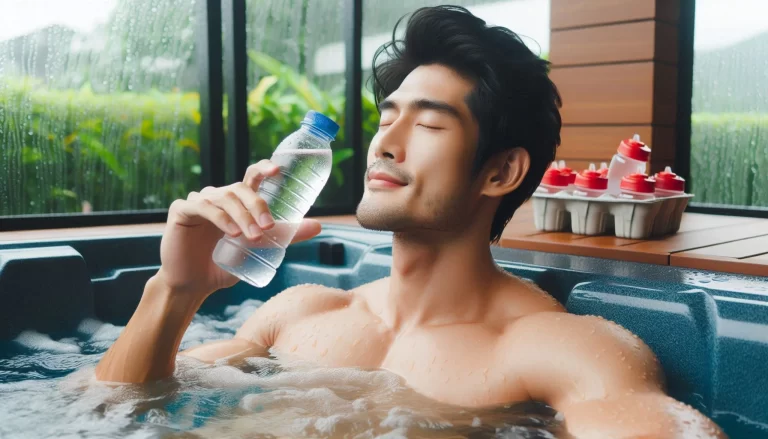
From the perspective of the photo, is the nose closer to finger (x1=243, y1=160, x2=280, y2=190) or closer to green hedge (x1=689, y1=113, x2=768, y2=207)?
finger (x1=243, y1=160, x2=280, y2=190)

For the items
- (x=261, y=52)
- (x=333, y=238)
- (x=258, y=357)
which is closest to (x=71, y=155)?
(x=261, y=52)

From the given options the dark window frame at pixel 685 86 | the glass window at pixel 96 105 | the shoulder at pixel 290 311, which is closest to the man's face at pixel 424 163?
the shoulder at pixel 290 311

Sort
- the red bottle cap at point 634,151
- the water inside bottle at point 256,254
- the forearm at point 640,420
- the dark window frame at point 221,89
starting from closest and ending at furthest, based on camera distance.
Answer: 1. the forearm at point 640,420
2. the water inside bottle at point 256,254
3. the red bottle cap at point 634,151
4. the dark window frame at point 221,89

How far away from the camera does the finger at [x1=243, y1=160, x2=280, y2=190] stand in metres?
1.31

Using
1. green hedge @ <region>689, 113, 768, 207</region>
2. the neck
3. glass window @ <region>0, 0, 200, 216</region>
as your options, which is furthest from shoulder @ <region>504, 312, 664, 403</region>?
green hedge @ <region>689, 113, 768, 207</region>

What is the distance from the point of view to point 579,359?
4.65 ft

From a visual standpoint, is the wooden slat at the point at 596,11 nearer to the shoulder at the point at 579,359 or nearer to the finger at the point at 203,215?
the shoulder at the point at 579,359

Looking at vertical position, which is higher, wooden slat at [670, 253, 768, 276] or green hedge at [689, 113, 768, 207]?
green hedge at [689, 113, 768, 207]

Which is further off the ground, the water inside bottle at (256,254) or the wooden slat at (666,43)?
the wooden slat at (666,43)

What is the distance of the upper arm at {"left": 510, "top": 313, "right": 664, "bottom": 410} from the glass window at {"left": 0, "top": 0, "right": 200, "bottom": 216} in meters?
2.57

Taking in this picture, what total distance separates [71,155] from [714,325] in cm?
314

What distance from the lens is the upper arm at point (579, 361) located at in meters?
1.36

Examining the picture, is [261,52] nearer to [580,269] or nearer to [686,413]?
[580,269]

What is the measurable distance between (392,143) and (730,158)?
10.3 ft
